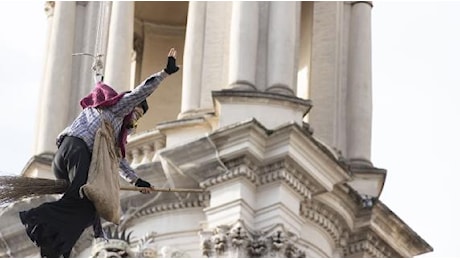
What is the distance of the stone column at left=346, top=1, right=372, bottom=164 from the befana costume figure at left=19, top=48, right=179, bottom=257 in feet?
46.9

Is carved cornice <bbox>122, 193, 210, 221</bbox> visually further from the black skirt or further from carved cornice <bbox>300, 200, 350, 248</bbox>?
the black skirt

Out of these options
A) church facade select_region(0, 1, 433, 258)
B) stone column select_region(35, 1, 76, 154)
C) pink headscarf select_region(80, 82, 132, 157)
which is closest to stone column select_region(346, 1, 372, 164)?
church facade select_region(0, 1, 433, 258)

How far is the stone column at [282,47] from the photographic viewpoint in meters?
22.8

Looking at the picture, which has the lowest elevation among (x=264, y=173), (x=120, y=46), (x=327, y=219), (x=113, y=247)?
(x=113, y=247)

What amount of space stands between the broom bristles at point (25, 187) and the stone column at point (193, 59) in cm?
1308

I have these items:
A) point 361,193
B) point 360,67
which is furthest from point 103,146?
point 360,67

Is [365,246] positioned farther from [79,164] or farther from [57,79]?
[79,164]

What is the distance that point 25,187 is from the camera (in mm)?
9789

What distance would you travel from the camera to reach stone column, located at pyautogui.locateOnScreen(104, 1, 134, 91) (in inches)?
932

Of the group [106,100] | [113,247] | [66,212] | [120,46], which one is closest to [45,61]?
[120,46]

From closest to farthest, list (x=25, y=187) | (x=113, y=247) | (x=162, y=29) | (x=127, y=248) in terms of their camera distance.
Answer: (x=25, y=187) → (x=113, y=247) → (x=127, y=248) → (x=162, y=29)

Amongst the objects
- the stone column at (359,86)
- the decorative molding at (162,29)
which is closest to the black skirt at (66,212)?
the stone column at (359,86)

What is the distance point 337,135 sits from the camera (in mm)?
24328

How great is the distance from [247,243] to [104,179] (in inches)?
451
